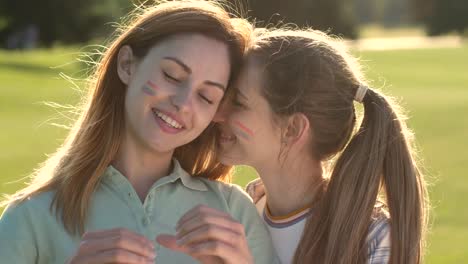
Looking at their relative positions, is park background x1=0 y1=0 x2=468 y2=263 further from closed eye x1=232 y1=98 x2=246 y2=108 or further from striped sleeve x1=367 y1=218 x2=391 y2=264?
striped sleeve x1=367 y1=218 x2=391 y2=264

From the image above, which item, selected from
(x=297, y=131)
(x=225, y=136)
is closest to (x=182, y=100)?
(x=225, y=136)

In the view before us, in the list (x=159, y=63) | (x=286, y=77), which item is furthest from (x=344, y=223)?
(x=159, y=63)

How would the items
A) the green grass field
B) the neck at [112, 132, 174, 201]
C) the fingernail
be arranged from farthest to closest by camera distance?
1. the green grass field
2. the neck at [112, 132, 174, 201]
3. the fingernail

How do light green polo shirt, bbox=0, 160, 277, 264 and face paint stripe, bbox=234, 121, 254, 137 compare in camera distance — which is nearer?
light green polo shirt, bbox=0, 160, 277, 264

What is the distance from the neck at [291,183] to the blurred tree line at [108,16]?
22.3m

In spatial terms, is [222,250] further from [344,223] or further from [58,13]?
[58,13]

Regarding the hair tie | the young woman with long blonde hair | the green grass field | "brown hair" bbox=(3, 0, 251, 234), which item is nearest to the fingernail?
the young woman with long blonde hair

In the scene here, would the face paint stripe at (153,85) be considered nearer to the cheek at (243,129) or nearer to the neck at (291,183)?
the cheek at (243,129)

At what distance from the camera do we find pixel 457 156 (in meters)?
13.7

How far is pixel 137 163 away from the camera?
3.31 meters

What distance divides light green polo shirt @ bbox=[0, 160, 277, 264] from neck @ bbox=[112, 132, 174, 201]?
2.8 inches

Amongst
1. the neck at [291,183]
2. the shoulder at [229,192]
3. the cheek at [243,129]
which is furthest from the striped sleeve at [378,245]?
the cheek at [243,129]

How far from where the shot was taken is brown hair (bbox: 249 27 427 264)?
11.3 ft

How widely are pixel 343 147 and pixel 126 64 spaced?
2.98ft
